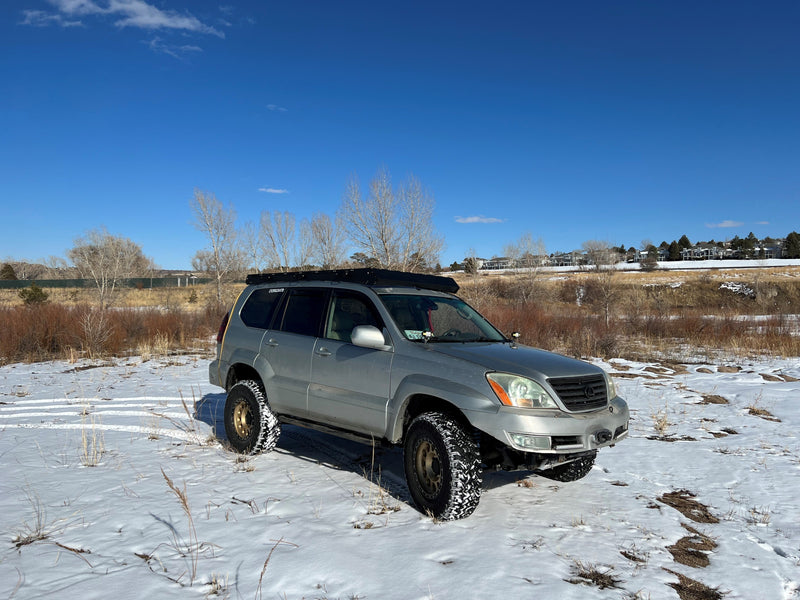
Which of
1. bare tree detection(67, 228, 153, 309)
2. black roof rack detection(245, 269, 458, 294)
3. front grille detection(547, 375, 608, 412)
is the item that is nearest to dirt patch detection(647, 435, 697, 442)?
front grille detection(547, 375, 608, 412)

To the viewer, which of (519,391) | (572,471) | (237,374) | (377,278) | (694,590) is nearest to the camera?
(694,590)

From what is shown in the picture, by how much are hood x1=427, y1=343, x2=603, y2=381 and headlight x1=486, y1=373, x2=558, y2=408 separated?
52 millimetres

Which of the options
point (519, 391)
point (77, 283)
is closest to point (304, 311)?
point (519, 391)

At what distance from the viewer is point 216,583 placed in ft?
9.86

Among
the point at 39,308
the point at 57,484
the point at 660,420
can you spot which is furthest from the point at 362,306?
the point at 39,308

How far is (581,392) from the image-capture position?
409 cm

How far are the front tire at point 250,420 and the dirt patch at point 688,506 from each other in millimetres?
3811

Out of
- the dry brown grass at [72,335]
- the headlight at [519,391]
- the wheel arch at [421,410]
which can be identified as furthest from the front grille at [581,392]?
the dry brown grass at [72,335]

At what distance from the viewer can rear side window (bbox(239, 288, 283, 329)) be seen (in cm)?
593

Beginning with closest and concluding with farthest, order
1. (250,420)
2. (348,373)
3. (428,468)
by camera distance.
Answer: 1. (428,468)
2. (348,373)
3. (250,420)

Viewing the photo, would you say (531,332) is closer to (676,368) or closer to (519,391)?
(676,368)

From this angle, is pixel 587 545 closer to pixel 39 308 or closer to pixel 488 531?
pixel 488 531

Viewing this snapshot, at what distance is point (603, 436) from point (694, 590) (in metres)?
1.17

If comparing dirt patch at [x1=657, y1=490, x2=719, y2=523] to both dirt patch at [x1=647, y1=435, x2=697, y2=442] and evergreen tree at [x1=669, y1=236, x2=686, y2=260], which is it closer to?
dirt patch at [x1=647, y1=435, x2=697, y2=442]
